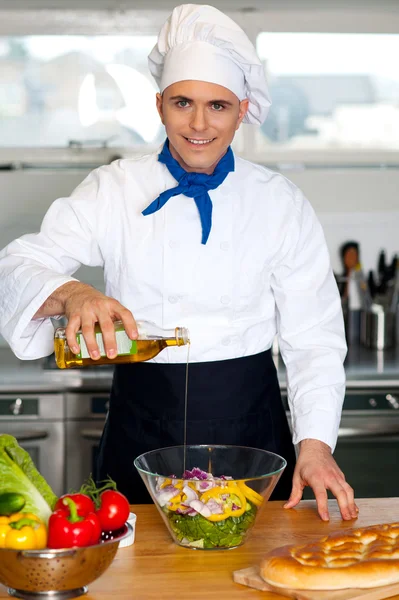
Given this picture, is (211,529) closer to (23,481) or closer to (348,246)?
(23,481)

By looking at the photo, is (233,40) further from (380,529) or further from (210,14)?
(380,529)

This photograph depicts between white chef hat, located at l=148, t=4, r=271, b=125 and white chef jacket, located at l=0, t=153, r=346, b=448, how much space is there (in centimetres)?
25

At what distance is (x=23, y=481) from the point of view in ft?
4.05

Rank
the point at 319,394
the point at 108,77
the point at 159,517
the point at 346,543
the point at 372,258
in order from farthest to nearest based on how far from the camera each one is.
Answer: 1. the point at 372,258
2. the point at 108,77
3. the point at 319,394
4. the point at 159,517
5. the point at 346,543

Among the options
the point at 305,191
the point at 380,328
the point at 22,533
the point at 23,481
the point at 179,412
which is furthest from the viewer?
the point at 380,328

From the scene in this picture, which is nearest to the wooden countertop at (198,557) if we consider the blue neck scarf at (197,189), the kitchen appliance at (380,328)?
the blue neck scarf at (197,189)

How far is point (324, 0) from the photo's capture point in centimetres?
292

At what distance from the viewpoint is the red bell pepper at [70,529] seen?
1.14 metres

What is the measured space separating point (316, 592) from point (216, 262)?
2.85 ft

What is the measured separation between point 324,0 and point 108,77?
754 mm

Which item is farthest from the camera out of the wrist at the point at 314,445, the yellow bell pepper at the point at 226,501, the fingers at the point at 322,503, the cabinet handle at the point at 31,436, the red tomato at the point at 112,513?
the cabinet handle at the point at 31,436

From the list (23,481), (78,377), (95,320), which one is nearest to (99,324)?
(95,320)

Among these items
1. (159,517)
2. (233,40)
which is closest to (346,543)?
(159,517)

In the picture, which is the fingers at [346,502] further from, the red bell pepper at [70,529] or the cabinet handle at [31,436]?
the cabinet handle at [31,436]
